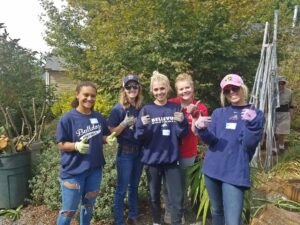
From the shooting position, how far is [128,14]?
592 centimetres

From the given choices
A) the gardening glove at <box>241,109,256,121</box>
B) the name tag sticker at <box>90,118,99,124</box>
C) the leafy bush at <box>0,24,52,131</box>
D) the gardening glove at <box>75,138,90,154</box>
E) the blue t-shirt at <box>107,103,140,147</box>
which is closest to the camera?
the gardening glove at <box>241,109,256,121</box>

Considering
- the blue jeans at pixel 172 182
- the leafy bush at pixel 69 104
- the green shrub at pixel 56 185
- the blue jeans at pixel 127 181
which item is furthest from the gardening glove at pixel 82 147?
the leafy bush at pixel 69 104

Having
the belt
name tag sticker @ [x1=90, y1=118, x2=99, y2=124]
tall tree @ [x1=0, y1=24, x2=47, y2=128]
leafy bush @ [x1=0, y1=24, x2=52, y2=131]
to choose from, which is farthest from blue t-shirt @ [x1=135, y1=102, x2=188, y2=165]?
tall tree @ [x1=0, y1=24, x2=47, y2=128]

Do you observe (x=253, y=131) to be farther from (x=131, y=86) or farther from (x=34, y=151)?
(x=34, y=151)

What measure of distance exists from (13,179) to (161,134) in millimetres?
2327

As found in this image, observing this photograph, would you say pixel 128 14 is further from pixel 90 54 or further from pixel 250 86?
pixel 250 86

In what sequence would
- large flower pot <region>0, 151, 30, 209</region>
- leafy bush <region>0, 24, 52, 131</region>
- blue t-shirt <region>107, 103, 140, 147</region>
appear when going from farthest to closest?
leafy bush <region>0, 24, 52, 131</region>
large flower pot <region>0, 151, 30, 209</region>
blue t-shirt <region>107, 103, 140, 147</region>

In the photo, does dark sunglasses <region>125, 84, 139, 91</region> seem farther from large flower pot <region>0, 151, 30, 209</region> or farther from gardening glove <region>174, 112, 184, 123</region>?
large flower pot <region>0, 151, 30, 209</region>

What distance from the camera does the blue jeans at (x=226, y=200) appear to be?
2.64m

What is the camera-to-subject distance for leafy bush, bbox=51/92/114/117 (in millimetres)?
7189

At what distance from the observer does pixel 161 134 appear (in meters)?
3.29

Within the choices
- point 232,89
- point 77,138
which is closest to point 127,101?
point 77,138

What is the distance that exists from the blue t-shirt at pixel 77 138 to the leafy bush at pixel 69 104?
3881 millimetres

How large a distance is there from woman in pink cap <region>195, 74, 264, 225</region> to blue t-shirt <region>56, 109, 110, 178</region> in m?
1.01
